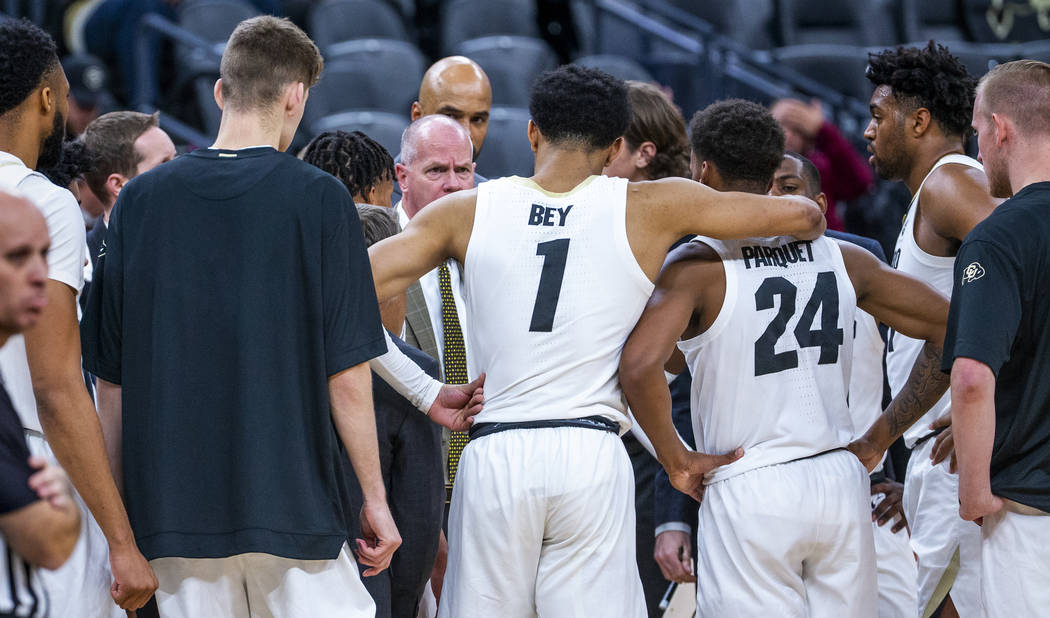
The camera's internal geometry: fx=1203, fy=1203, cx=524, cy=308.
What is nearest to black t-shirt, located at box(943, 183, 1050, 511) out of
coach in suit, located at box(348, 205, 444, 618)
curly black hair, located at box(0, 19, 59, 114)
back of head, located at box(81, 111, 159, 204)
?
coach in suit, located at box(348, 205, 444, 618)

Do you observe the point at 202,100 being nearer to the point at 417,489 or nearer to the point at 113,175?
the point at 113,175

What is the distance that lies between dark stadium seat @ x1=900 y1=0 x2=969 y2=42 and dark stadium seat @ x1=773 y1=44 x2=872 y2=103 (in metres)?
1.28

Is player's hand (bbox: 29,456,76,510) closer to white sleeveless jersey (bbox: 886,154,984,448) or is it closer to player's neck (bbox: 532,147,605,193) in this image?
player's neck (bbox: 532,147,605,193)

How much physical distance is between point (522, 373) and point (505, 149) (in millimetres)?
5596

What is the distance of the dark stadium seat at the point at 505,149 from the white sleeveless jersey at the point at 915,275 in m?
4.48

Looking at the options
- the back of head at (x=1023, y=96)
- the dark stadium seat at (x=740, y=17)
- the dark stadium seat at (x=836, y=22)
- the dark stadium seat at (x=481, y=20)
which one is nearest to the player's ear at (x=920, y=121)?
the back of head at (x=1023, y=96)

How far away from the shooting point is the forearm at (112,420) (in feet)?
10.3

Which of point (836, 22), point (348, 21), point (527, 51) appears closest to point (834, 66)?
point (836, 22)

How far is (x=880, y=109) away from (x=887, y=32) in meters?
8.42

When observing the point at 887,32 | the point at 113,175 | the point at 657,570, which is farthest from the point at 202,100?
the point at 887,32

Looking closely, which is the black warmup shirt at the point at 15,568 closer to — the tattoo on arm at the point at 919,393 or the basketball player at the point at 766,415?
the basketball player at the point at 766,415

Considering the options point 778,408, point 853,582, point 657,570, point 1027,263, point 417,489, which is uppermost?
point 1027,263

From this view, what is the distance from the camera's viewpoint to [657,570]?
4859 millimetres

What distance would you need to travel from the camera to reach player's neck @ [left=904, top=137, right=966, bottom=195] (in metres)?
4.54
